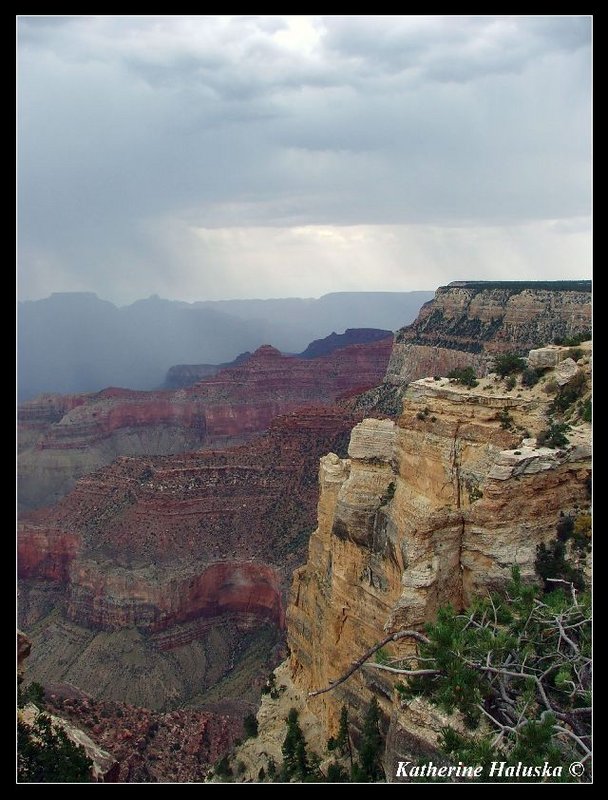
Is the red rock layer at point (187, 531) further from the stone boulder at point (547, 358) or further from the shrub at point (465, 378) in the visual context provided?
the stone boulder at point (547, 358)

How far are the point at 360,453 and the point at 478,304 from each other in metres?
34.1

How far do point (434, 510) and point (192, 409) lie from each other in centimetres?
6405

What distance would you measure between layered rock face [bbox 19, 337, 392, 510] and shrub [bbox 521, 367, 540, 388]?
182 feet

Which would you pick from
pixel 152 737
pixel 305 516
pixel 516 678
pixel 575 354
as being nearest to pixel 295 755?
pixel 152 737

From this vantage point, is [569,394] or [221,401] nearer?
[569,394]

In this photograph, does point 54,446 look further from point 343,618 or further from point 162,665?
point 343,618

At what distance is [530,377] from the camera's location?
1627 cm

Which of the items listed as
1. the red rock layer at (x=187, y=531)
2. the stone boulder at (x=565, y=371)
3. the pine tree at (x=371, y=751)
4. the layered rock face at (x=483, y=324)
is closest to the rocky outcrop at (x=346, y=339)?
the layered rock face at (x=483, y=324)

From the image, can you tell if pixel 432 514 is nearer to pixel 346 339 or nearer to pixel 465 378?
pixel 465 378

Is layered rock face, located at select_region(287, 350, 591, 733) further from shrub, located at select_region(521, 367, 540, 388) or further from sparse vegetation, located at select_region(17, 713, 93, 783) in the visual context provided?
sparse vegetation, located at select_region(17, 713, 93, 783)

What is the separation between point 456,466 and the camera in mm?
15305

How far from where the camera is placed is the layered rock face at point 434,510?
13.7m

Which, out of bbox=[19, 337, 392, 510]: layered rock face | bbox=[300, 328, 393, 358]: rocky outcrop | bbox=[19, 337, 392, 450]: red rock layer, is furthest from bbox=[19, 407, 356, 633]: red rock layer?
bbox=[300, 328, 393, 358]: rocky outcrop

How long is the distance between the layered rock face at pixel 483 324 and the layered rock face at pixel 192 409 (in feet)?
56.5
